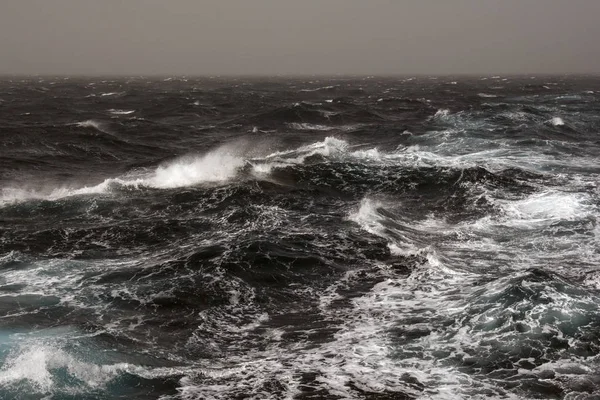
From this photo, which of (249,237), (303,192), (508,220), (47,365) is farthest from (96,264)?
(508,220)

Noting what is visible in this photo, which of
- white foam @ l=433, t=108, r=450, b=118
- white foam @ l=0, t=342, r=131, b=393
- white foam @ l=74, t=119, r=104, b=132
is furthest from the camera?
white foam @ l=433, t=108, r=450, b=118

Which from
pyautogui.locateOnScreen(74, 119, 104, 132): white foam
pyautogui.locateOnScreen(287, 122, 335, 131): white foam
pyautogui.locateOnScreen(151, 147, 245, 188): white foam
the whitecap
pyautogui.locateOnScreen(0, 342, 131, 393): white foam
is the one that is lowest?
pyautogui.locateOnScreen(0, 342, 131, 393): white foam

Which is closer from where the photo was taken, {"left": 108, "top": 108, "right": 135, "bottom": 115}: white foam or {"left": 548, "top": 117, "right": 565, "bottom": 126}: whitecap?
{"left": 548, "top": 117, "right": 565, "bottom": 126}: whitecap

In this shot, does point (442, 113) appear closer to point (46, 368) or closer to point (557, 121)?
point (557, 121)

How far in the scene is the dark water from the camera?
10.8 metres

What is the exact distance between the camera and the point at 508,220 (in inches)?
826

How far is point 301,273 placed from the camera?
1634 centimetres

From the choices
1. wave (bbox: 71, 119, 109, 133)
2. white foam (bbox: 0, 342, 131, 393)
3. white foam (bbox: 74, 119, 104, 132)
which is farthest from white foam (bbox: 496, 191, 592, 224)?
white foam (bbox: 74, 119, 104, 132)

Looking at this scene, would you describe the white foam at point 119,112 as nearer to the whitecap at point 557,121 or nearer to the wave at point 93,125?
the wave at point 93,125

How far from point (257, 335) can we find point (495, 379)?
200 inches

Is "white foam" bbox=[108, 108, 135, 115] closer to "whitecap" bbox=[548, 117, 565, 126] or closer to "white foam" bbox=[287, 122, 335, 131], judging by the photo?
"white foam" bbox=[287, 122, 335, 131]

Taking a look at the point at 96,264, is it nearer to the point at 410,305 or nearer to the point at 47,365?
the point at 47,365

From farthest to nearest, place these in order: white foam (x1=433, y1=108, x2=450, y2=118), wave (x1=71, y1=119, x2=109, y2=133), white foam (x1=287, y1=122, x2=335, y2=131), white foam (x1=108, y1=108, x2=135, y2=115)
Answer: white foam (x1=108, y1=108, x2=135, y2=115)
white foam (x1=433, y1=108, x2=450, y2=118)
white foam (x1=287, y1=122, x2=335, y2=131)
wave (x1=71, y1=119, x2=109, y2=133)

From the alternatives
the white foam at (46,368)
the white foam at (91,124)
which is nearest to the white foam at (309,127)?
the white foam at (91,124)
